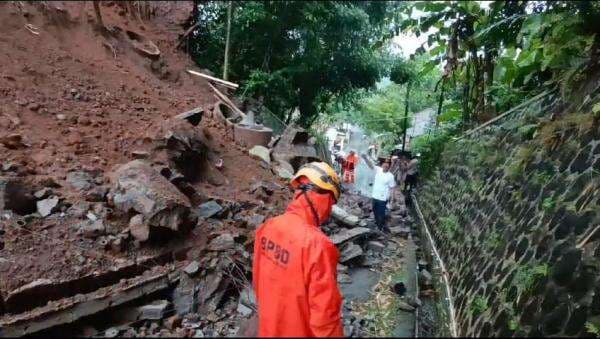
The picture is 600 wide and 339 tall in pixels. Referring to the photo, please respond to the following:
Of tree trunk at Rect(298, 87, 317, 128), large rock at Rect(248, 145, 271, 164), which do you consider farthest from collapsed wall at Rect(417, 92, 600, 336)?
tree trunk at Rect(298, 87, 317, 128)

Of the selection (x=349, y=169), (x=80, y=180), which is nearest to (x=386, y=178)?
(x=80, y=180)

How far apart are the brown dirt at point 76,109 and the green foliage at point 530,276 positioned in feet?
14.3

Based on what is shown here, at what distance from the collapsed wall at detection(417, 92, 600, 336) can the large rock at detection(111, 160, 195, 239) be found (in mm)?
3788

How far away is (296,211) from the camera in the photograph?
9.36ft

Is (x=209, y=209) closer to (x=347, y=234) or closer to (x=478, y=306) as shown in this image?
(x=347, y=234)

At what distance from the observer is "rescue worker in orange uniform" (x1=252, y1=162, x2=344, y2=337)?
2391 millimetres

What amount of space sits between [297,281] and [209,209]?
5.13m

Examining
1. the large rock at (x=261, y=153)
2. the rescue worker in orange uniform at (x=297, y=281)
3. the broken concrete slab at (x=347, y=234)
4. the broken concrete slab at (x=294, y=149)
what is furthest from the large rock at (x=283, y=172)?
the rescue worker in orange uniform at (x=297, y=281)

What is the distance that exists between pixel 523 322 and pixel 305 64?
1312 centimetres

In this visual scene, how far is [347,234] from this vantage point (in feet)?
26.7

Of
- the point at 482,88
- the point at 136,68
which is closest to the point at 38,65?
the point at 136,68

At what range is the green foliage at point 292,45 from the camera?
1472 centimetres

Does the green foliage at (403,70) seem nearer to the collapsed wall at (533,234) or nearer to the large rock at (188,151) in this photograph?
the large rock at (188,151)

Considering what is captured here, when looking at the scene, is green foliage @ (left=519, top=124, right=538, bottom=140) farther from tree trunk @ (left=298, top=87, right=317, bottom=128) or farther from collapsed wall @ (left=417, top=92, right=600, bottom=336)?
tree trunk @ (left=298, top=87, right=317, bottom=128)
